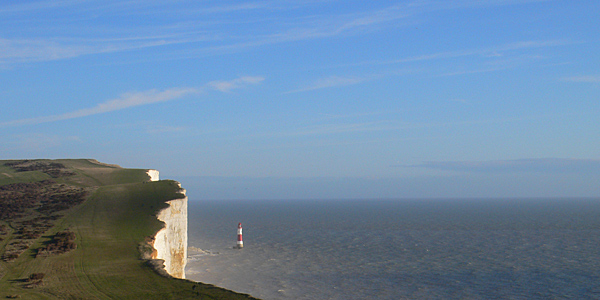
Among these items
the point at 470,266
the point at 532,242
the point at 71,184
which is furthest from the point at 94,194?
the point at 532,242

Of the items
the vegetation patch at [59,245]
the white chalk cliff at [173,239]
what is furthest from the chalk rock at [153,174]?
the vegetation patch at [59,245]

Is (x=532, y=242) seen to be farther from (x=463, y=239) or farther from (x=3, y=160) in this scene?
(x=3, y=160)

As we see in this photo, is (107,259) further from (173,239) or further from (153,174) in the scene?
(153,174)

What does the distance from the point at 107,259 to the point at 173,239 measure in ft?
46.1

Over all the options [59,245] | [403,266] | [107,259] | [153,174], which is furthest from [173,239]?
[153,174]

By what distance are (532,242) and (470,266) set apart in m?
29.7

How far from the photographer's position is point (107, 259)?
34094 millimetres

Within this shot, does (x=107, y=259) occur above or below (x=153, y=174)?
below

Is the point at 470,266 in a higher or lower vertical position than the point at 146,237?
lower

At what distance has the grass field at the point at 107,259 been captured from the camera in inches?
1043

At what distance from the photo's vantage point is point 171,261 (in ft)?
150

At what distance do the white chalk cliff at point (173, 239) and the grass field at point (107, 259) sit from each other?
0.87 meters

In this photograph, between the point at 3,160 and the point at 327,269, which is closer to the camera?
the point at 327,269

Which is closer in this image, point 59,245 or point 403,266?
point 59,245
